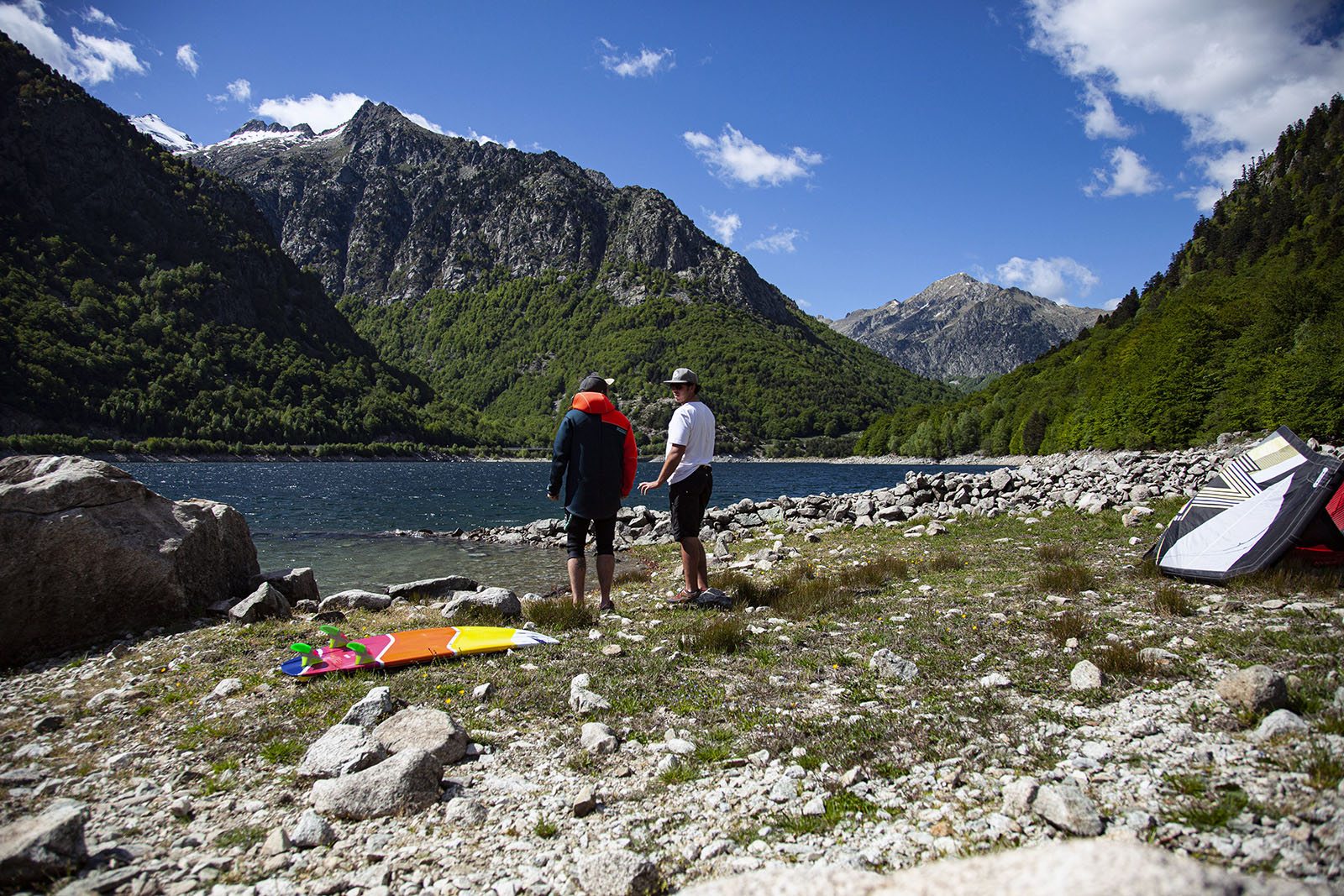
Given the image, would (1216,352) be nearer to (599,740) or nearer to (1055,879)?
(599,740)

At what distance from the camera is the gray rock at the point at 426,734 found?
13.1 feet

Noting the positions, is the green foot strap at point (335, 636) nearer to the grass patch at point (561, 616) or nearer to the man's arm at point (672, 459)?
the grass patch at point (561, 616)

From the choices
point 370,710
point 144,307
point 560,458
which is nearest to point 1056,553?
point 560,458

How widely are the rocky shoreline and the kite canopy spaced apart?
0.83m

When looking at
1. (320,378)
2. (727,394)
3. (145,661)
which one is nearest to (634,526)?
(145,661)

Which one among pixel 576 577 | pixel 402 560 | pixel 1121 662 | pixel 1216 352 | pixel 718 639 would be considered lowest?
pixel 402 560

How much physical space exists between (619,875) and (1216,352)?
239 ft

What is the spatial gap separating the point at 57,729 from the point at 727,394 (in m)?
197

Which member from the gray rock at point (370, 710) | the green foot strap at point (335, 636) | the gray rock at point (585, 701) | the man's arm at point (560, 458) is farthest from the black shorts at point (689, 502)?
the gray rock at point (370, 710)

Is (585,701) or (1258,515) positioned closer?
(585,701)

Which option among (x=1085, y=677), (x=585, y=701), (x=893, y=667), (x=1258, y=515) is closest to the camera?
(x=1085, y=677)

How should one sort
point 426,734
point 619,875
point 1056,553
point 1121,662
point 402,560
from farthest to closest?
point 402,560 < point 1056,553 < point 1121,662 < point 426,734 < point 619,875

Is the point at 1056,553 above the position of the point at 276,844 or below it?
above

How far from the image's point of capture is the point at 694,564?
28.2 feet
